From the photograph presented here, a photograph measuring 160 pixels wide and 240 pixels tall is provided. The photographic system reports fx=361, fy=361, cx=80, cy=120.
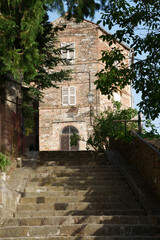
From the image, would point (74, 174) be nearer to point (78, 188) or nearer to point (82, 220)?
point (78, 188)

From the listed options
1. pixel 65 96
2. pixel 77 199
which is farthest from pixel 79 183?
pixel 65 96

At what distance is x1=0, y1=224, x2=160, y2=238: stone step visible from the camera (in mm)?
7109

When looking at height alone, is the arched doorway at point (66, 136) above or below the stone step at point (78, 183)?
above

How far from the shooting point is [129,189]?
9.79 m

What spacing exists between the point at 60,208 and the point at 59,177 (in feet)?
6.79

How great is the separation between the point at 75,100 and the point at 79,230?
17.8m

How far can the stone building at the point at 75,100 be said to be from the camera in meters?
24.4

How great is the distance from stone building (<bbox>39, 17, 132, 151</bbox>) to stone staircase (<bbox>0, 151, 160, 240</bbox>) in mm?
12189

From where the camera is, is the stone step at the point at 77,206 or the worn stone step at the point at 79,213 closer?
the worn stone step at the point at 79,213

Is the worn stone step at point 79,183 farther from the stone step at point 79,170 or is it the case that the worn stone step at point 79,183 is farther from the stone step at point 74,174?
the stone step at point 79,170

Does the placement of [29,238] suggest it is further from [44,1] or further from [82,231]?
[44,1]

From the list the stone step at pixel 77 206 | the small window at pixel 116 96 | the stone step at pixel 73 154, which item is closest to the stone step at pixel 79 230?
the stone step at pixel 77 206

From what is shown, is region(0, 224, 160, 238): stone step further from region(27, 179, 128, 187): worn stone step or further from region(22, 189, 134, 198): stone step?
region(27, 179, 128, 187): worn stone step

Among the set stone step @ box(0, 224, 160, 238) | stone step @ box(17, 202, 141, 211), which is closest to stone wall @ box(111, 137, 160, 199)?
stone step @ box(17, 202, 141, 211)
